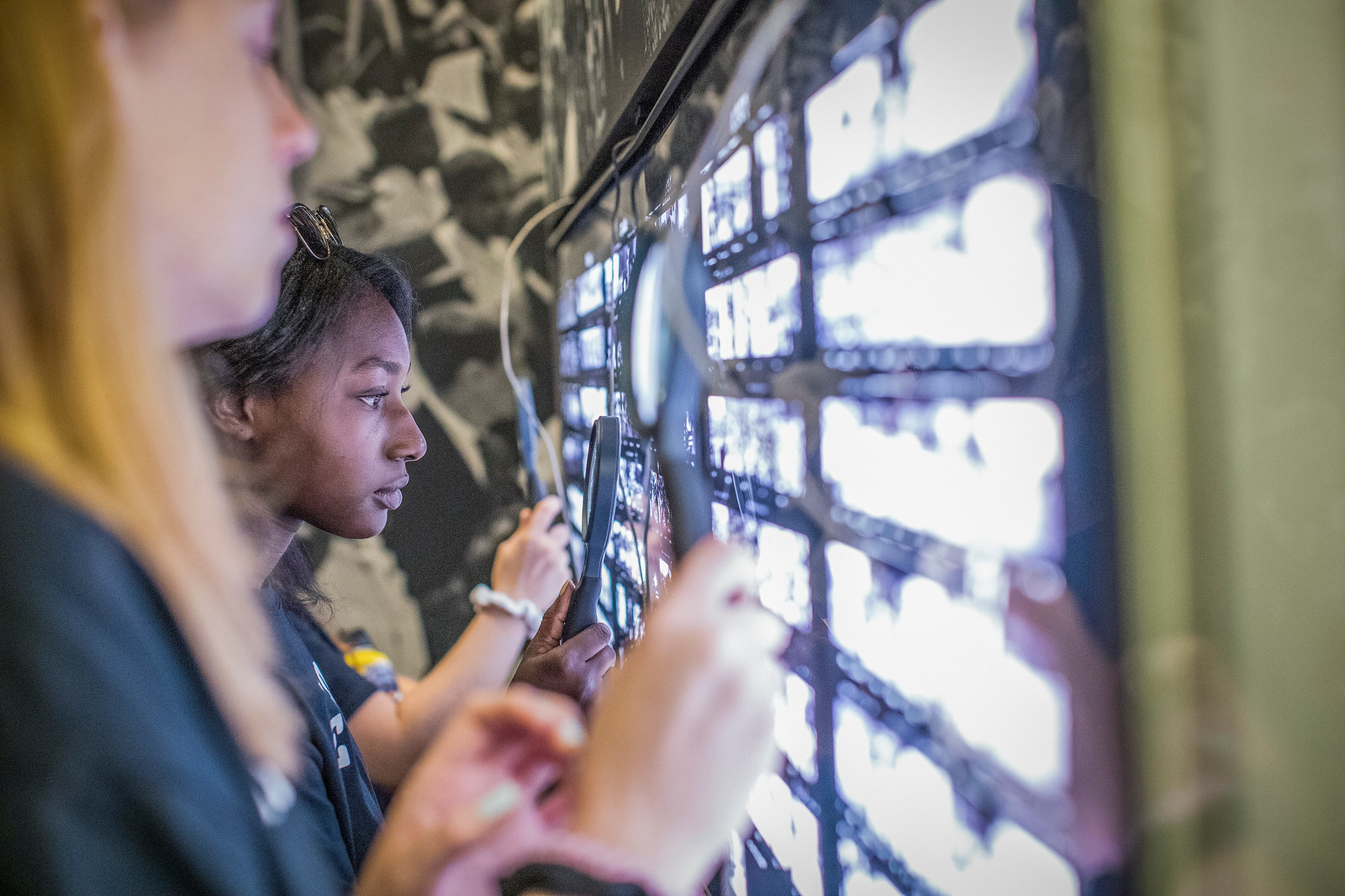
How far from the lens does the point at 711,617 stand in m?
0.34

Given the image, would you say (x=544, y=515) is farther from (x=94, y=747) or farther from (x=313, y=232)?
(x=94, y=747)

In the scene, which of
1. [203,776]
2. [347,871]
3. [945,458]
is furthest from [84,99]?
[347,871]

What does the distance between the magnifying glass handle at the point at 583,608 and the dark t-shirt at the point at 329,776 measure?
0.28 meters

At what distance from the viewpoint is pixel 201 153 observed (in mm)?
378

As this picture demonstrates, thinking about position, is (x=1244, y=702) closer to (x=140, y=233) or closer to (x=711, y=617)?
(x=711, y=617)

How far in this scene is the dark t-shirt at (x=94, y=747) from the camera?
1.05 ft

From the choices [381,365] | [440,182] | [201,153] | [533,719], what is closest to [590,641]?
[381,365]

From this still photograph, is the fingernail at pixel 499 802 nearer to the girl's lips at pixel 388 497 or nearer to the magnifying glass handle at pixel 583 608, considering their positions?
the magnifying glass handle at pixel 583 608

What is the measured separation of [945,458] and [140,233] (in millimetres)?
391

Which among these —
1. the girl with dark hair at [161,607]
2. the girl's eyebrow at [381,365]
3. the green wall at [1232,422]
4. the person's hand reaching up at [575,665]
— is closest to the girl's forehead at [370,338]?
the girl's eyebrow at [381,365]

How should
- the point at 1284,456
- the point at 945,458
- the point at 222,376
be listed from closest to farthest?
the point at 1284,456 < the point at 945,458 < the point at 222,376

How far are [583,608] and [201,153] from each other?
0.63 metres

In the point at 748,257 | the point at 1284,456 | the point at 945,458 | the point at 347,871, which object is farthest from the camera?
the point at 347,871

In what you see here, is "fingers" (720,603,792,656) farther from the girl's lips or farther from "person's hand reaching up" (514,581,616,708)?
the girl's lips
